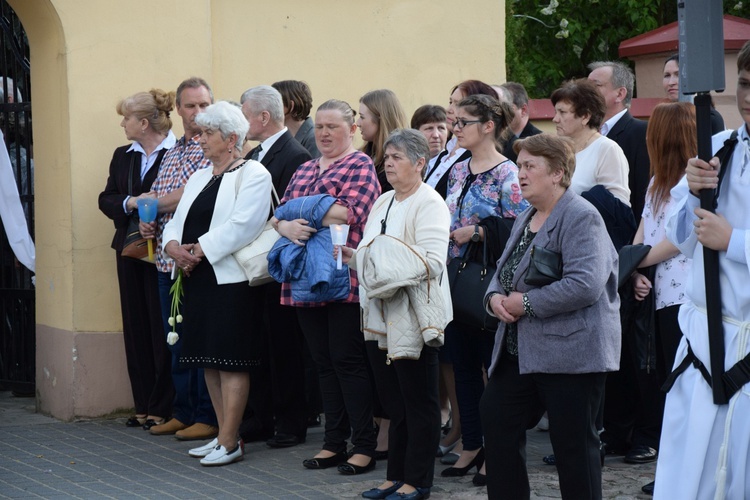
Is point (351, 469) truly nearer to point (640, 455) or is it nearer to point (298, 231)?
point (298, 231)

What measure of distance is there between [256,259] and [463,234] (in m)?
1.30

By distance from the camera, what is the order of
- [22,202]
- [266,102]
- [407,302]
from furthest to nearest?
[22,202] → [266,102] → [407,302]

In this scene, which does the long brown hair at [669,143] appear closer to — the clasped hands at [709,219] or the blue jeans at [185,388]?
the clasped hands at [709,219]

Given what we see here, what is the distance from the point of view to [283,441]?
7078mm

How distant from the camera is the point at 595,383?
4.74 meters

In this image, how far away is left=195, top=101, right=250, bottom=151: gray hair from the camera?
6.55 meters

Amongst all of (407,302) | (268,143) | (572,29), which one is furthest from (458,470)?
(572,29)

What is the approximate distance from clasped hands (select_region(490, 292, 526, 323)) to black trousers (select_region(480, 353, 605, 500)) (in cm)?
17

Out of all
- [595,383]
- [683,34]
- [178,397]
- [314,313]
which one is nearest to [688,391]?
[595,383]

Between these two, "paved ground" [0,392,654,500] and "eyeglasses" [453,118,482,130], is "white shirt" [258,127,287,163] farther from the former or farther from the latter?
"paved ground" [0,392,654,500]

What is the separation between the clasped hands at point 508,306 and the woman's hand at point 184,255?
2.27 meters

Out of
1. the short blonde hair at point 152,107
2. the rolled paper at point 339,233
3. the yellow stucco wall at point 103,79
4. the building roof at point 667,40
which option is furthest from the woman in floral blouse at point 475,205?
the building roof at point 667,40

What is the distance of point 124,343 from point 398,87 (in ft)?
9.47

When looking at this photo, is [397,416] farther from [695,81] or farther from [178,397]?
[695,81]
